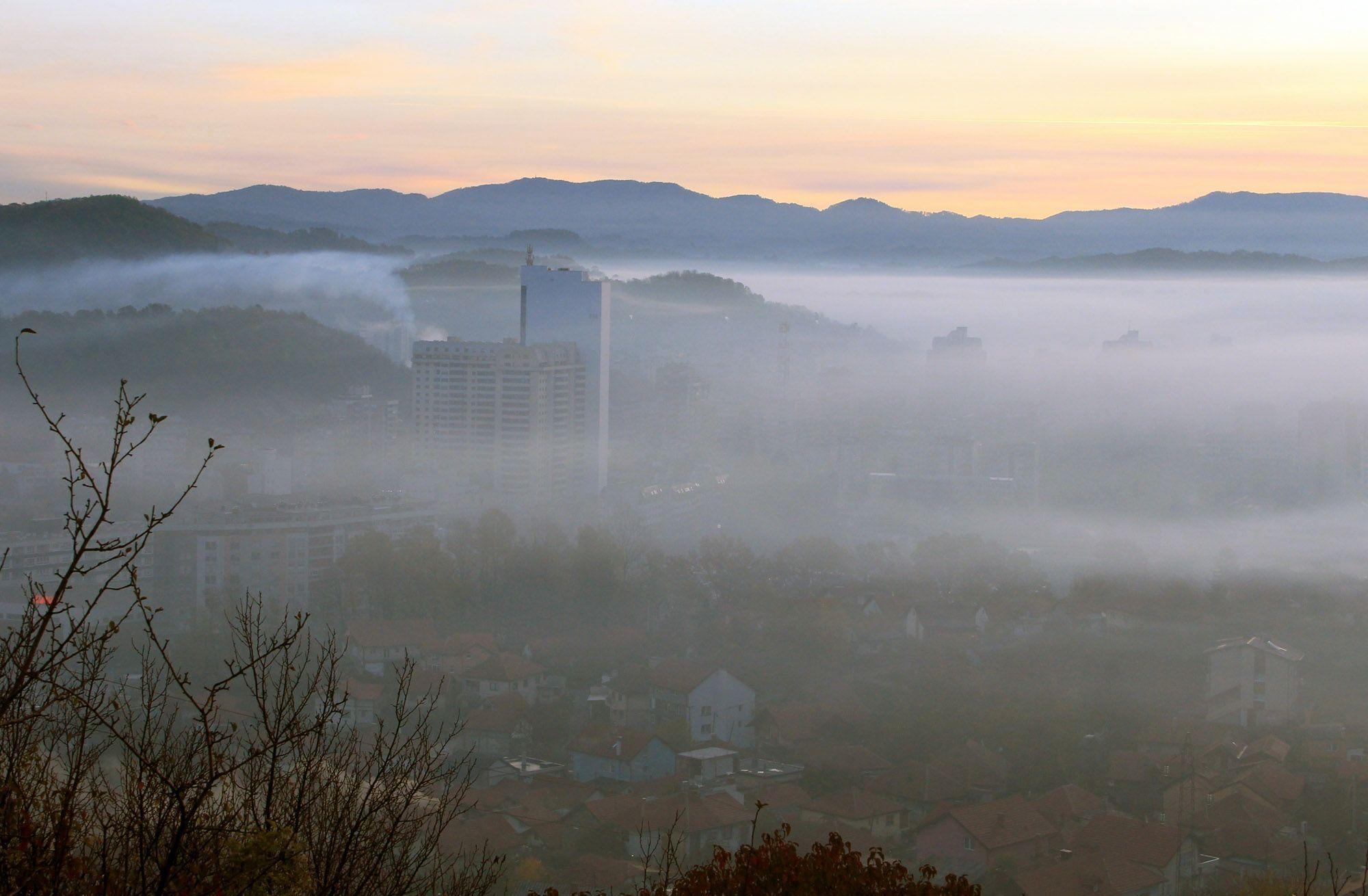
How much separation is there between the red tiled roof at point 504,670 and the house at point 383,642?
1.72ft

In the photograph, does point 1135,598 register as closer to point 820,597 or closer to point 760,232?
point 820,597

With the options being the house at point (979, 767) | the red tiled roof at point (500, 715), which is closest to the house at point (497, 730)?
the red tiled roof at point (500, 715)

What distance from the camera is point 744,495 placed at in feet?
60.3

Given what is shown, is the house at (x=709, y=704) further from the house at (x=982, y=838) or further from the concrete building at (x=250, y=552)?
the concrete building at (x=250, y=552)

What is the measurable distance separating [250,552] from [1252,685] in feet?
28.1

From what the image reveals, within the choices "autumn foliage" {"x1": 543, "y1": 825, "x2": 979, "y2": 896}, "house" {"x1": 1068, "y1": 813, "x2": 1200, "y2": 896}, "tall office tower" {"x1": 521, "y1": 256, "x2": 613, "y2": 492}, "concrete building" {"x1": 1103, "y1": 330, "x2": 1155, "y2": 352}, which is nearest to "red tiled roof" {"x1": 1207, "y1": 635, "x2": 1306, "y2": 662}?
"house" {"x1": 1068, "y1": 813, "x2": 1200, "y2": 896}

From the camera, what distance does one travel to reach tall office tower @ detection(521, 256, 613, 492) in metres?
20.0

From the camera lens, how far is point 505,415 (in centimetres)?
1820

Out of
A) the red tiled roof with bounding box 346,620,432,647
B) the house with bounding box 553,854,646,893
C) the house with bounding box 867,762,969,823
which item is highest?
the house with bounding box 553,854,646,893

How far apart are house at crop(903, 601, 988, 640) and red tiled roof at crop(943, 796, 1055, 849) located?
13.8ft

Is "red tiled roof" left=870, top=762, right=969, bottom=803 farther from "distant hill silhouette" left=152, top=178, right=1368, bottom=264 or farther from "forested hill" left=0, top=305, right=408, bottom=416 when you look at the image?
"distant hill silhouette" left=152, top=178, right=1368, bottom=264

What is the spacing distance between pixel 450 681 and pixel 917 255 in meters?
27.1

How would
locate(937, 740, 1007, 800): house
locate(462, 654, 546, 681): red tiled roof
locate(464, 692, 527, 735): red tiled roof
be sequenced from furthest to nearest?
locate(462, 654, 546, 681): red tiled roof → locate(464, 692, 527, 735): red tiled roof → locate(937, 740, 1007, 800): house

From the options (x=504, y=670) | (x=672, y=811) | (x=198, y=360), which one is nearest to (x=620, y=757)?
(x=672, y=811)
